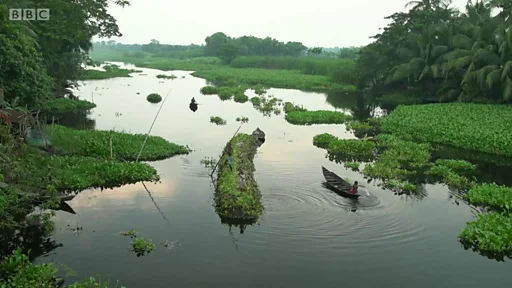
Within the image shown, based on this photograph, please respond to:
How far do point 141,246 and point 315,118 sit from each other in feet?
75.1

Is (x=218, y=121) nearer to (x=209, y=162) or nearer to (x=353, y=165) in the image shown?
(x=209, y=162)

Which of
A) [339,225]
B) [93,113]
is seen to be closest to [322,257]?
[339,225]

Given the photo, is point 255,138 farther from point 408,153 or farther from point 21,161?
point 21,161

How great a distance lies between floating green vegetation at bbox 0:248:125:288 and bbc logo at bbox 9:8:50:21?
1928 cm

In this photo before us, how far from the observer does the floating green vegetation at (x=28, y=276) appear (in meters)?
8.77

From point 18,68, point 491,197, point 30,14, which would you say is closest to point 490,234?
point 491,197

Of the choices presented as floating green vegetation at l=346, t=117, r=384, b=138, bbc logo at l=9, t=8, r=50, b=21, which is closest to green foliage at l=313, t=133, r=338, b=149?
floating green vegetation at l=346, t=117, r=384, b=138

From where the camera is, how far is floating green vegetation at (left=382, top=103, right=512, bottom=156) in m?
22.9

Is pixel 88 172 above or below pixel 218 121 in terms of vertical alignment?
below

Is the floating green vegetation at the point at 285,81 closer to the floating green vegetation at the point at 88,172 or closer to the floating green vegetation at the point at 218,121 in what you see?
the floating green vegetation at the point at 218,121

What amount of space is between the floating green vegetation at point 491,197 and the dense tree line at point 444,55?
1857 cm

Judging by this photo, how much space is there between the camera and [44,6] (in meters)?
28.6

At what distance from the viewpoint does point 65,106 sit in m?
32.7

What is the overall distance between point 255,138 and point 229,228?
1136cm
